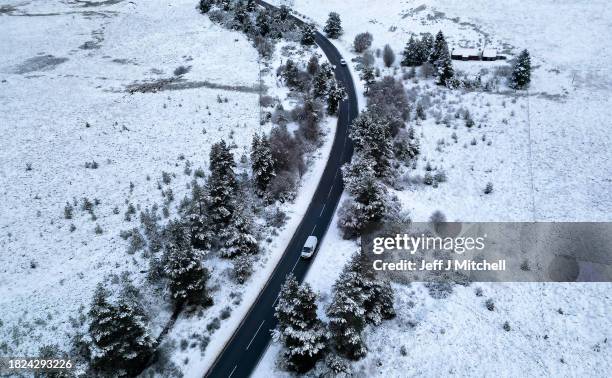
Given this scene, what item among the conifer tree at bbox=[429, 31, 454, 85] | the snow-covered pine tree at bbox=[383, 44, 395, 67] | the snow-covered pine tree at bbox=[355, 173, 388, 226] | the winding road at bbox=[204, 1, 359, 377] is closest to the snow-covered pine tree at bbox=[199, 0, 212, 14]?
the snow-covered pine tree at bbox=[383, 44, 395, 67]

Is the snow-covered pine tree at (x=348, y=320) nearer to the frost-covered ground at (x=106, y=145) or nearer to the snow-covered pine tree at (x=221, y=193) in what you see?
the frost-covered ground at (x=106, y=145)

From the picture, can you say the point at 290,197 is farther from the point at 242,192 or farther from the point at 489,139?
the point at 489,139

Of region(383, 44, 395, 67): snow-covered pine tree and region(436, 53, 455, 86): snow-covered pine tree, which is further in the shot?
region(383, 44, 395, 67): snow-covered pine tree

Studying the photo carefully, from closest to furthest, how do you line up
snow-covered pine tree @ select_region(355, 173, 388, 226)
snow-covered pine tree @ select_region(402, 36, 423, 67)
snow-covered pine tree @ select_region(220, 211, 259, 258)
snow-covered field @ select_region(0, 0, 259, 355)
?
→ 1. snow-covered field @ select_region(0, 0, 259, 355)
2. snow-covered pine tree @ select_region(220, 211, 259, 258)
3. snow-covered pine tree @ select_region(355, 173, 388, 226)
4. snow-covered pine tree @ select_region(402, 36, 423, 67)

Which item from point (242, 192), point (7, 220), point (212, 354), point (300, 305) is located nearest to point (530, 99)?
point (242, 192)

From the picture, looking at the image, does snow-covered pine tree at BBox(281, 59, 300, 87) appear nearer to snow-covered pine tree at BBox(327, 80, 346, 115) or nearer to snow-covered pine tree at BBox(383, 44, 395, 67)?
snow-covered pine tree at BBox(327, 80, 346, 115)
